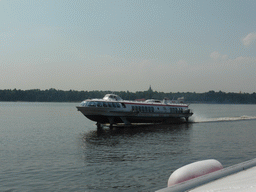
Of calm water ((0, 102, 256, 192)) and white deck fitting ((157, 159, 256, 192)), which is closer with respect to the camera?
white deck fitting ((157, 159, 256, 192))

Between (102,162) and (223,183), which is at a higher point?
(223,183)

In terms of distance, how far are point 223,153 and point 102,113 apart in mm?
24295

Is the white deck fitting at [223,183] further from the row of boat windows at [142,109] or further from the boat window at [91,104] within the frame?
the row of boat windows at [142,109]

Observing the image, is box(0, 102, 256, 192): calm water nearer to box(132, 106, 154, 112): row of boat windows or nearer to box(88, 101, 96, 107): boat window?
box(88, 101, 96, 107): boat window

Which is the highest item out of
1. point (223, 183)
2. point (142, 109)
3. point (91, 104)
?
point (91, 104)

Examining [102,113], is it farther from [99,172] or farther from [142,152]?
[99,172]

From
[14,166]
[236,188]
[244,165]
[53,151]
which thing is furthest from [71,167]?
[236,188]

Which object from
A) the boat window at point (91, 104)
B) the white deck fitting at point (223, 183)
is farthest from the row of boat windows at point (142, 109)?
the white deck fitting at point (223, 183)

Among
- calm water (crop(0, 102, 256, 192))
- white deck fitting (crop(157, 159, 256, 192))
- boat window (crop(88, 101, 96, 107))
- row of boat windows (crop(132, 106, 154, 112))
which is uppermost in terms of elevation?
boat window (crop(88, 101, 96, 107))

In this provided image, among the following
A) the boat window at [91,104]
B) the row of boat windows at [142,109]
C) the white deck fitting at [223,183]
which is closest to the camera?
the white deck fitting at [223,183]

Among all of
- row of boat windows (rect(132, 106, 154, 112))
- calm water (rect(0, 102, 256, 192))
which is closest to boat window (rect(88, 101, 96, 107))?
row of boat windows (rect(132, 106, 154, 112))

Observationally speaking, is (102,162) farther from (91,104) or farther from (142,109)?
(142,109)

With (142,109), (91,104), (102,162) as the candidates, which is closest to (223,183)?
(102,162)

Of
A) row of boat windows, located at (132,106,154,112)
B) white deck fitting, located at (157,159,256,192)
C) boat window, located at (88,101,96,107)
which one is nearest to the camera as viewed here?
white deck fitting, located at (157,159,256,192)
